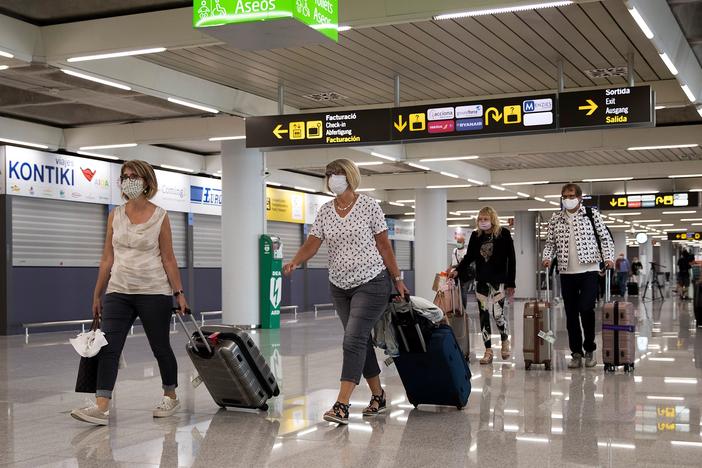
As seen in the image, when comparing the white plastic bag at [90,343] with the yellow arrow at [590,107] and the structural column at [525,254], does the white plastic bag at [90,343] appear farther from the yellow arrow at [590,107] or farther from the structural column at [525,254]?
the structural column at [525,254]

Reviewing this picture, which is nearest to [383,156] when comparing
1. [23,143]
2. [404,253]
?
[23,143]

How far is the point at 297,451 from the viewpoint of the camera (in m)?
4.97

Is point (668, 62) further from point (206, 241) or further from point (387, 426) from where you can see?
point (206, 241)

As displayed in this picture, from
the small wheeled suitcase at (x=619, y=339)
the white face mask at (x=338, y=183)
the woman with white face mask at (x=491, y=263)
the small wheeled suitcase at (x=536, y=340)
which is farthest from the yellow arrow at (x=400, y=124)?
the white face mask at (x=338, y=183)

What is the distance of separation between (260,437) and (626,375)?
4.42 metres

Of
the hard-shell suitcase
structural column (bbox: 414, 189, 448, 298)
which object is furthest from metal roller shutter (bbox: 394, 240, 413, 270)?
the hard-shell suitcase

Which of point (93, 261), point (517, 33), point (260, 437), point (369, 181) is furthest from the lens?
point (369, 181)

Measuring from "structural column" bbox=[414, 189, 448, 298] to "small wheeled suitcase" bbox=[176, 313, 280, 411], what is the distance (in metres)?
20.0

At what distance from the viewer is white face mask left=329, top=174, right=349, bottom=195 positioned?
20.0 feet

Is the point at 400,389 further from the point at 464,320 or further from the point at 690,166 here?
the point at 690,166

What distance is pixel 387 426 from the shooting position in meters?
5.80

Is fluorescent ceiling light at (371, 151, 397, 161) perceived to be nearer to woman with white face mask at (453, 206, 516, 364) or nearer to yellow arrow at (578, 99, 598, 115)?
yellow arrow at (578, 99, 598, 115)

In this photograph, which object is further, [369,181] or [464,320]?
[369,181]

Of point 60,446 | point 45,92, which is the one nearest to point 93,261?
point 45,92
